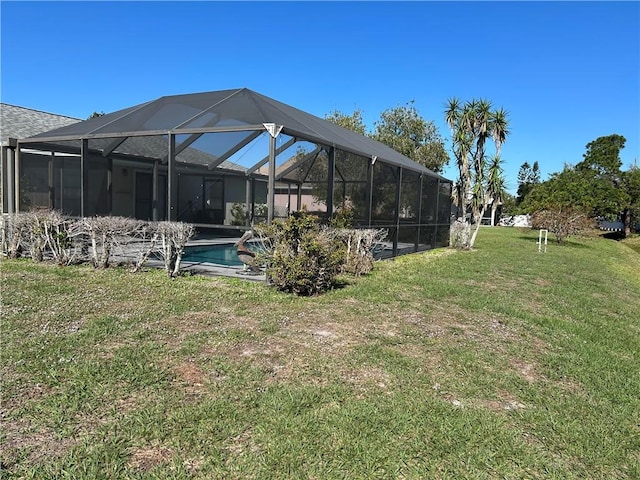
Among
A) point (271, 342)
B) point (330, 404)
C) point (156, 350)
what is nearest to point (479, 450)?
point (330, 404)

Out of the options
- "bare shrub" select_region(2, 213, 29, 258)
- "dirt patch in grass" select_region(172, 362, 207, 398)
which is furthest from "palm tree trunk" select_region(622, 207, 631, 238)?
"dirt patch in grass" select_region(172, 362, 207, 398)

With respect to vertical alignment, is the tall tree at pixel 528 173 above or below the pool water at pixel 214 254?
above

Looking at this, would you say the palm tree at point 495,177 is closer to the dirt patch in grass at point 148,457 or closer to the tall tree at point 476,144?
the tall tree at point 476,144

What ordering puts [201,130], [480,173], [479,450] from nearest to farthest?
[479,450] < [201,130] < [480,173]

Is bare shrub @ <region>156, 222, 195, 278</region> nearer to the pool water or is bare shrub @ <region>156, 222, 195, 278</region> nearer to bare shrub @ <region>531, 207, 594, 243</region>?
the pool water

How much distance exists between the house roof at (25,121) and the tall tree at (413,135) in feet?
72.8

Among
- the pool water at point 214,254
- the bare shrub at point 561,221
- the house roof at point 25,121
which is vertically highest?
the house roof at point 25,121

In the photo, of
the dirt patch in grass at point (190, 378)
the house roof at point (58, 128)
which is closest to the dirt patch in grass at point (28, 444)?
the dirt patch in grass at point (190, 378)

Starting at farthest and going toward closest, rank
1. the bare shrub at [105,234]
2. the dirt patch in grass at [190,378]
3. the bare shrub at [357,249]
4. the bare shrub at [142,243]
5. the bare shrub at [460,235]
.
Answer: the bare shrub at [460,235] → the bare shrub at [357,249] → the bare shrub at [105,234] → the bare shrub at [142,243] → the dirt patch in grass at [190,378]

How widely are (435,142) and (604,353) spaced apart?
1208 inches

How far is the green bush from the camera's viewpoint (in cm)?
599

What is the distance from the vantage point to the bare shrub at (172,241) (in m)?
6.73

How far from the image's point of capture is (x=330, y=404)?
2.89m

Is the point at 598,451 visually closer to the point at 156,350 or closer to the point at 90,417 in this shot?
the point at 90,417
